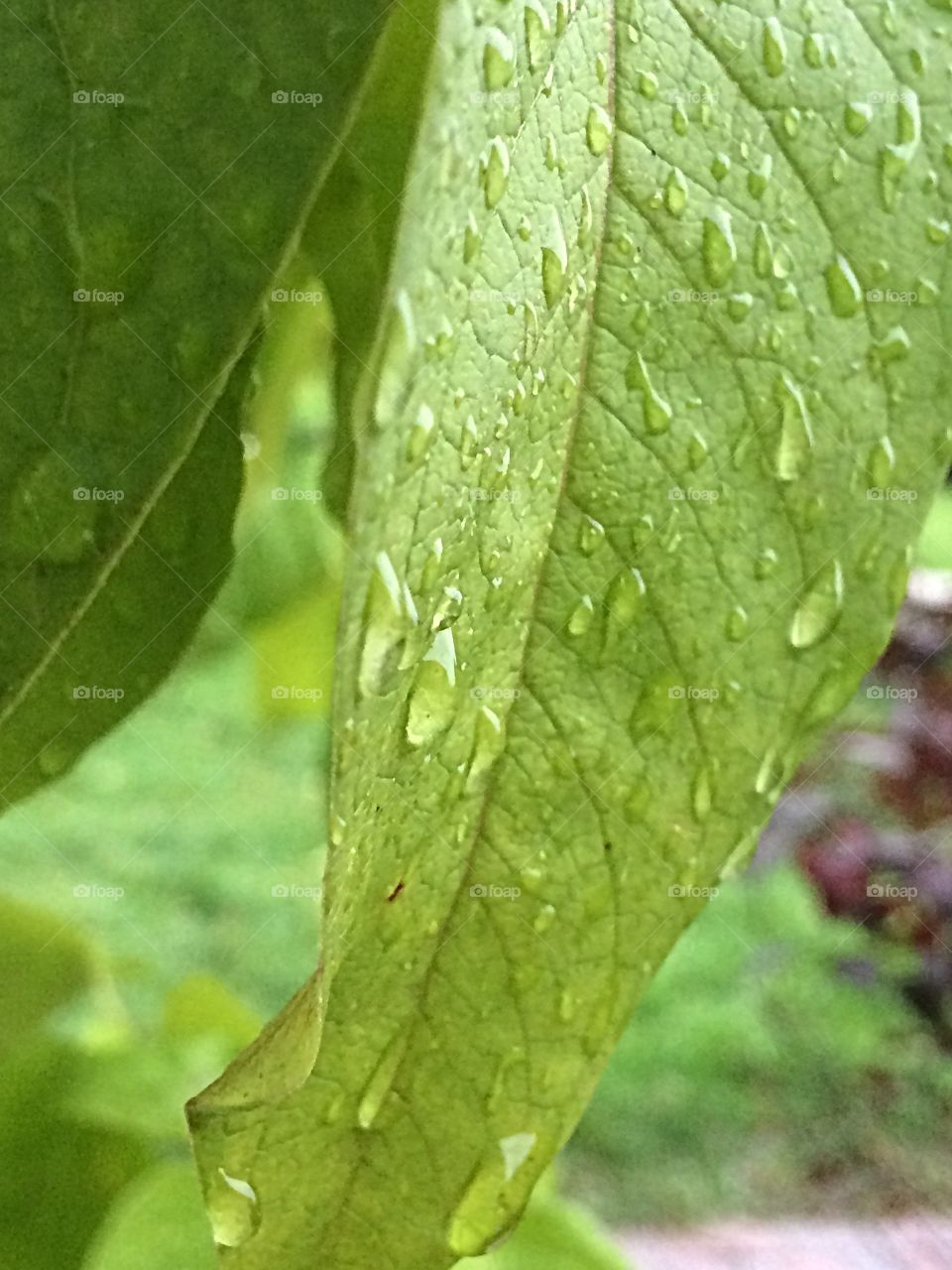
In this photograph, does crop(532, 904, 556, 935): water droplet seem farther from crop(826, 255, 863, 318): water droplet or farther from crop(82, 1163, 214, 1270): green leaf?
crop(82, 1163, 214, 1270): green leaf

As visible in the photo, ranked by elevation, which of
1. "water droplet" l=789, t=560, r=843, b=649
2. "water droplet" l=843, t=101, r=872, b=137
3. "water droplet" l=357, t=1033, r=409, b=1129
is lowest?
"water droplet" l=357, t=1033, r=409, b=1129

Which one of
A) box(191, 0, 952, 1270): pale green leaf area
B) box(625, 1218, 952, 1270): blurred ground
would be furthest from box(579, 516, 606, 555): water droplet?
box(625, 1218, 952, 1270): blurred ground

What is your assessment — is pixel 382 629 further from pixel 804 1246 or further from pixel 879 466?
pixel 804 1246

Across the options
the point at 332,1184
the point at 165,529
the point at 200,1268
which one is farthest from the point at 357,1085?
Result: the point at 200,1268

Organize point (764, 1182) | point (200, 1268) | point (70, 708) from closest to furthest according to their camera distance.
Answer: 1. point (70, 708)
2. point (200, 1268)
3. point (764, 1182)

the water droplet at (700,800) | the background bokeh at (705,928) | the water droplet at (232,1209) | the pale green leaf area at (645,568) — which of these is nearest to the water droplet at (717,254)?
the pale green leaf area at (645,568)

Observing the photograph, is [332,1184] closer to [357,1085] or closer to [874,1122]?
[357,1085]
